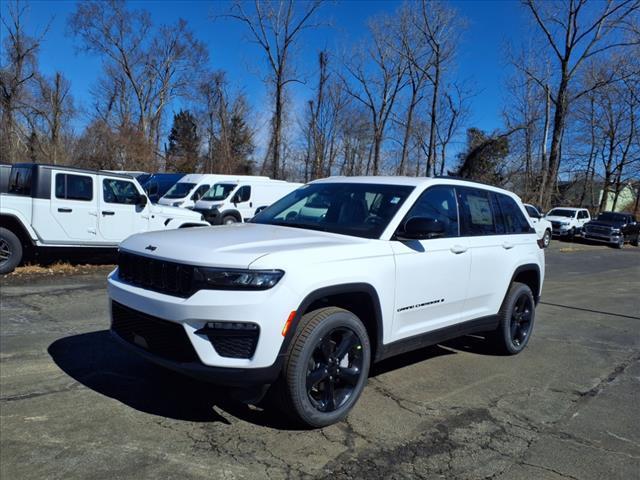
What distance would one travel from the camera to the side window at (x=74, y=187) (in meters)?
9.61

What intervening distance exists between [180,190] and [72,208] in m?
10.7

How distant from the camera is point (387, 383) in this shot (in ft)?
15.5

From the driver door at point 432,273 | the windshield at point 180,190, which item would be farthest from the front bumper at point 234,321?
the windshield at point 180,190

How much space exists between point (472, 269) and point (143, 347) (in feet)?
9.77

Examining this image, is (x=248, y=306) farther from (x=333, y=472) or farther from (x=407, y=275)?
(x=407, y=275)

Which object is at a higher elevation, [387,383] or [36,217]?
[36,217]

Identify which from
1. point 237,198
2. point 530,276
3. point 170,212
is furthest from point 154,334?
point 237,198

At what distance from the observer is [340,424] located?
3.84 m

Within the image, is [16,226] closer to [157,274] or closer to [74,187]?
[74,187]

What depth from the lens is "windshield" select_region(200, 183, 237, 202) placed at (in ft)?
62.0

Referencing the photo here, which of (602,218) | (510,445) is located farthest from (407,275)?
(602,218)

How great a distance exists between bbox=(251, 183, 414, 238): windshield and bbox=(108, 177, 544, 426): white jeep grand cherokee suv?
0.01m

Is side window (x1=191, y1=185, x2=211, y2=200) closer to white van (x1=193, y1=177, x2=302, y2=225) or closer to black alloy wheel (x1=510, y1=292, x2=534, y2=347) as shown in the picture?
white van (x1=193, y1=177, x2=302, y2=225)

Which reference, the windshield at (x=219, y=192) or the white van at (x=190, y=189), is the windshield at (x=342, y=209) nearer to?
the windshield at (x=219, y=192)
